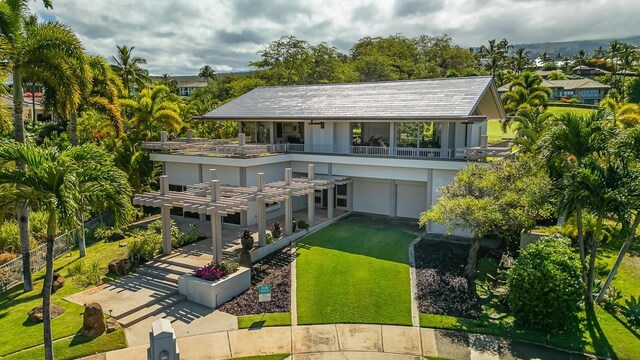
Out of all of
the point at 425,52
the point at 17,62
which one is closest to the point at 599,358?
the point at 17,62

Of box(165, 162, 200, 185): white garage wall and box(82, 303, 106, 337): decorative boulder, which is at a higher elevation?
box(165, 162, 200, 185): white garage wall

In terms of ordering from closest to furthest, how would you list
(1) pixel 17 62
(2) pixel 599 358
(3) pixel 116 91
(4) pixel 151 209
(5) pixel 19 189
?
(5) pixel 19 189 → (2) pixel 599 358 → (1) pixel 17 62 → (3) pixel 116 91 → (4) pixel 151 209

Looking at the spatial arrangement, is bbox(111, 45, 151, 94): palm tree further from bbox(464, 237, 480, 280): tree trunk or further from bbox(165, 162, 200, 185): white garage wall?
bbox(464, 237, 480, 280): tree trunk

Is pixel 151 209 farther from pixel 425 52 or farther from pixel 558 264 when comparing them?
pixel 425 52

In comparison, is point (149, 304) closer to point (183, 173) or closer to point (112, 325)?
point (112, 325)

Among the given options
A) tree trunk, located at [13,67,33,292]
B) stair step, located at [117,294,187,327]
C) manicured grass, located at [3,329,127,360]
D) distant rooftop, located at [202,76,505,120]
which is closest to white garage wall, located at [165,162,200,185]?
distant rooftop, located at [202,76,505,120]

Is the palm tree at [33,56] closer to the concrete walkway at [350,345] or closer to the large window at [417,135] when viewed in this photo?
the concrete walkway at [350,345]

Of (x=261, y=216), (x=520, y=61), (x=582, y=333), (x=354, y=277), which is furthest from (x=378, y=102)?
(x=520, y=61)
